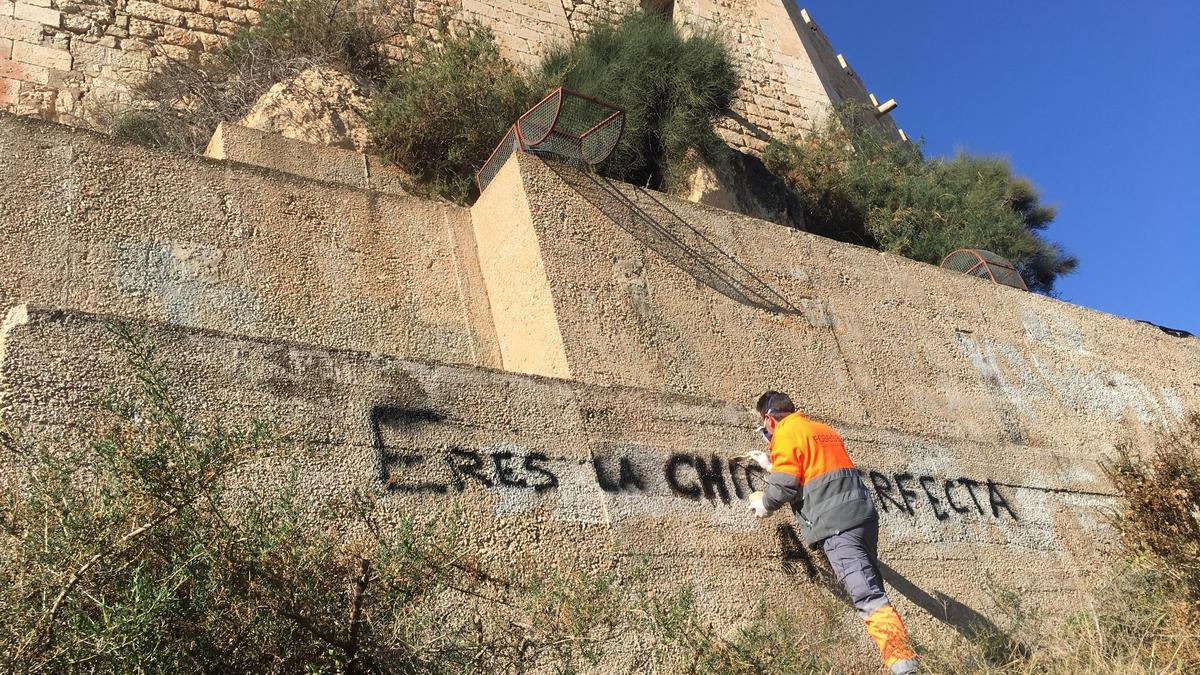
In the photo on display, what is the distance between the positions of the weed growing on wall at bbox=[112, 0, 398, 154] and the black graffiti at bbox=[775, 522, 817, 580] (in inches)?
185

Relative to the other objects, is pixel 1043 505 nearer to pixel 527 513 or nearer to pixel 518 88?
pixel 527 513

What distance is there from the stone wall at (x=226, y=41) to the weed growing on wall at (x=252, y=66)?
22cm

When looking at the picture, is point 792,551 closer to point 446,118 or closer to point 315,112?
point 446,118

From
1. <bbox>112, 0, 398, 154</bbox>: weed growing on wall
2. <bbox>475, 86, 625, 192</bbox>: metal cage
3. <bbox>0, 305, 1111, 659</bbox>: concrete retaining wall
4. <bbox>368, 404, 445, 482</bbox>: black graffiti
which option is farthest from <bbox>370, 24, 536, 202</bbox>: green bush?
<bbox>368, 404, 445, 482</bbox>: black graffiti

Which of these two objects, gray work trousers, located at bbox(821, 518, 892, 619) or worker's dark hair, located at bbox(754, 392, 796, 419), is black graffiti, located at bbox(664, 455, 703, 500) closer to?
worker's dark hair, located at bbox(754, 392, 796, 419)

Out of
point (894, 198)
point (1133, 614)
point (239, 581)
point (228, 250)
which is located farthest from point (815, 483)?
point (894, 198)

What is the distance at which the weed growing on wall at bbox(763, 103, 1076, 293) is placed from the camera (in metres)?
9.40

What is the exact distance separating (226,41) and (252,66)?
1.18 m

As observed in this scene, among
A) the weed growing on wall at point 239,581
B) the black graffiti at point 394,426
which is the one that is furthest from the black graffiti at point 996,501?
the black graffiti at point 394,426

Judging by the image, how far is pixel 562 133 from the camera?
5.72 meters

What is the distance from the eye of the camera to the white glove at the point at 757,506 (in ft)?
13.7

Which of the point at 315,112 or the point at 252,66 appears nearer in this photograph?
the point at 315,112

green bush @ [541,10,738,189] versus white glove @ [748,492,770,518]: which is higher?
white glove @ [748,492,770,518]

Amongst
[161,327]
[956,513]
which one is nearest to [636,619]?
[161,327]
